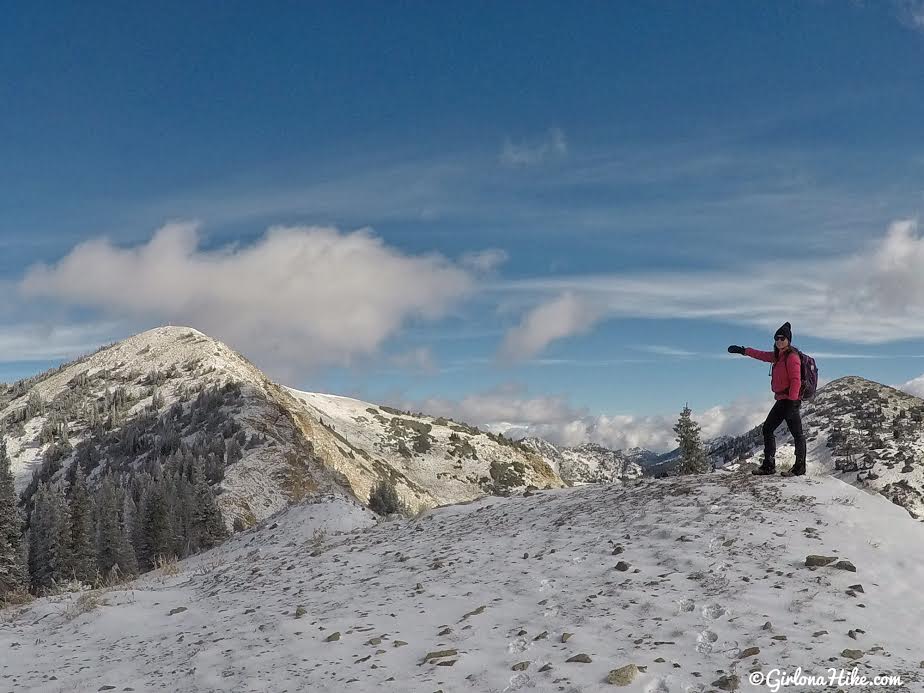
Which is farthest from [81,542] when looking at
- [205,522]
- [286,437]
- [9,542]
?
[286,437]

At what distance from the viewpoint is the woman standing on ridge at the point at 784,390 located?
44.1 feet

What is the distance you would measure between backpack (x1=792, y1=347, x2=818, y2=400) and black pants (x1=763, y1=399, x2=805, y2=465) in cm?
28

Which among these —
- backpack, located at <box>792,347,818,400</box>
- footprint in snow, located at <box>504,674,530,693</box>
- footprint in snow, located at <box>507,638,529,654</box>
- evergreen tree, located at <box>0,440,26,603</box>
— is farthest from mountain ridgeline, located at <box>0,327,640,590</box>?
footprint in snow, located at <box>504,674,530,693</box>

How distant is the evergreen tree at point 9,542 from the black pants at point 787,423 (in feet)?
154

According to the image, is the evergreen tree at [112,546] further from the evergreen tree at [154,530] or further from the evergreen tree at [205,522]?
the evergreen tree at [205,522]

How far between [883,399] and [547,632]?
10594 centimetres

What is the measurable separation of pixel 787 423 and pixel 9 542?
167 ft

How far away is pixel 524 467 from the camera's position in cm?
11850

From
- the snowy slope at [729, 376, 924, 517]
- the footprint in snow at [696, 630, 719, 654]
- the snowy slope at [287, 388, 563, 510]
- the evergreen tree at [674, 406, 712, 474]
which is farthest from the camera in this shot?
the snowy slope at [287, 388, 563, 510]

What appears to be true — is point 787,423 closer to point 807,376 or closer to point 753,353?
point 807,376

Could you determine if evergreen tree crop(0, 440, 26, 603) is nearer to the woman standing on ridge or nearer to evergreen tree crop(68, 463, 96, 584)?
evergreen tree crop(68, 463, 96, 584)

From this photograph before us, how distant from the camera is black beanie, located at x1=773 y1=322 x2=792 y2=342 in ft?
44.7

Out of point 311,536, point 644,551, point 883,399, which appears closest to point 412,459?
point 883,399

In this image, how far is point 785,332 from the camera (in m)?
13.6
